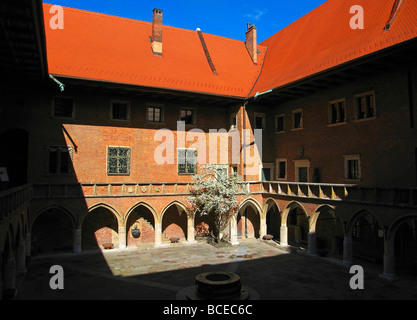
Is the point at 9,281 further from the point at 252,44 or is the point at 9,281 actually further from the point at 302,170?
the point at 252,44

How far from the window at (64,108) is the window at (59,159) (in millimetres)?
2086

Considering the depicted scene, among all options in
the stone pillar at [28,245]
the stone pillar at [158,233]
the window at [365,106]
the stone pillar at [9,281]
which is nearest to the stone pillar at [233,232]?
the stone pillar at [158,233]

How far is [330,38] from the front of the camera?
71.1 feet

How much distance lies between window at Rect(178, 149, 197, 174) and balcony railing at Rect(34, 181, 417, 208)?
1715 mm

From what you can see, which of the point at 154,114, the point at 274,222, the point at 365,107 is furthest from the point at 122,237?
the point at 365,107

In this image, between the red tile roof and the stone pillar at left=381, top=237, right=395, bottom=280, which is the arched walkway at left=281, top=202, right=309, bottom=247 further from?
the red tile roof

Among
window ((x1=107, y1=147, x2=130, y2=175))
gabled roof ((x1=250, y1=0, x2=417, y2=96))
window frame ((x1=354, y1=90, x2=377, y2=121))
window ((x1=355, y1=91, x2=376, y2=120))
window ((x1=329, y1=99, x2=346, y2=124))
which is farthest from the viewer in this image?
window ((x1=107, y1=147, x2=130, y2=175))

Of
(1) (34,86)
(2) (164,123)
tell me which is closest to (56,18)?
(1) (34,86)

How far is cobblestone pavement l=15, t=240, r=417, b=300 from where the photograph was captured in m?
13.9

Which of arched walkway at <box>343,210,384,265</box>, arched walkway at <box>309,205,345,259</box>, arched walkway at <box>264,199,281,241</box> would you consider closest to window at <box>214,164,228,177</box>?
arched walkway at <box>264,199,281,241</box>

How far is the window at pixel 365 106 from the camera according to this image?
1831 cm

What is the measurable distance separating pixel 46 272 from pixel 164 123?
11894 millimetres

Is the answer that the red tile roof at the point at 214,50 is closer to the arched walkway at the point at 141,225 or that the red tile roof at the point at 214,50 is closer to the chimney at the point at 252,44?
the chimney at the point at 252,44

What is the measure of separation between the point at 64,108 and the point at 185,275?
13092 millimetres
